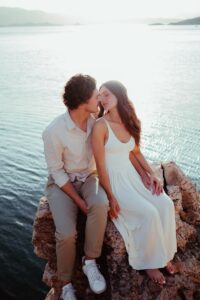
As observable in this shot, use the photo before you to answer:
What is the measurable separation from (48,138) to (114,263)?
1.86 meters

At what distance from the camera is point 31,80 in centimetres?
3800

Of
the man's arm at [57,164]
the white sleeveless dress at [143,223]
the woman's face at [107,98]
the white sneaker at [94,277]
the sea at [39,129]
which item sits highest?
the woman's face at [107,98]

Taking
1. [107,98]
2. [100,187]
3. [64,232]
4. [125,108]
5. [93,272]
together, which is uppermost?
[107,98]


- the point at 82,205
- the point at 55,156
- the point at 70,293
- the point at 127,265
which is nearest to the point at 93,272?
the point at 70,293

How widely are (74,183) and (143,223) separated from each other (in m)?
1.16

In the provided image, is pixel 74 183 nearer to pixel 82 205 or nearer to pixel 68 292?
pixel 82 205

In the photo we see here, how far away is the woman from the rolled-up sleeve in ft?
1.54

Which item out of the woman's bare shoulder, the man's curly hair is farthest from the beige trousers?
the man's curly hair

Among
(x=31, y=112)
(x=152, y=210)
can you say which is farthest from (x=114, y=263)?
(x=31, y=112)

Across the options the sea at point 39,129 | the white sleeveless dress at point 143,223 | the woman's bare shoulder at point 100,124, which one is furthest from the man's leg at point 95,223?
the sea at point 39,129

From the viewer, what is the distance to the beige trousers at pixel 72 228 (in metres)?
5.31

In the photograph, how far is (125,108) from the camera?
5.96m

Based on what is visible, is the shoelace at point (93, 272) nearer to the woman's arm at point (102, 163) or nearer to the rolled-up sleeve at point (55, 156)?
the woman's arm at point (102, 163)

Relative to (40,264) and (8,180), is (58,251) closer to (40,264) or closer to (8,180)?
(40,264)
